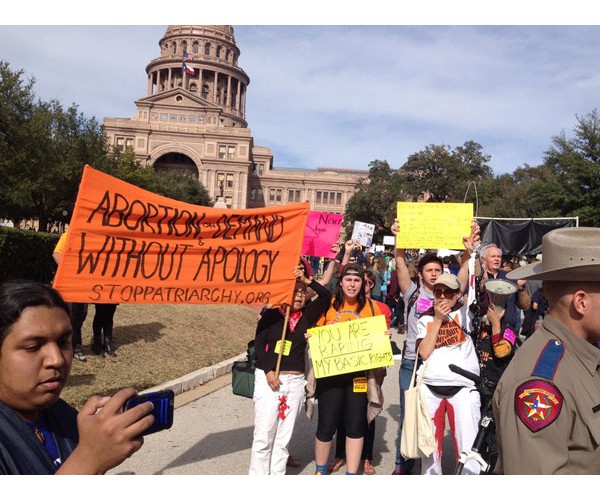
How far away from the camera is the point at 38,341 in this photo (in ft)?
5.32

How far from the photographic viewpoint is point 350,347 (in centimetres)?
446

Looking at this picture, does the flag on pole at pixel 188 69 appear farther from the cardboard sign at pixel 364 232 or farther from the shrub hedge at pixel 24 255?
the cardboard sign at pixel 364 232

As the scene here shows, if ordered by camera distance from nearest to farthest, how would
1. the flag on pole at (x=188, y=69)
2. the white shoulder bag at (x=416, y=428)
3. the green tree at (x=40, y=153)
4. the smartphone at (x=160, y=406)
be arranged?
the smartphone at (x=160, y=406) < the white shoulder bag at (x=416, y=428) < the green tree at (x=40, y=153) < the flag on pole at (x=188, y=69)

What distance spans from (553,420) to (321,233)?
787cm

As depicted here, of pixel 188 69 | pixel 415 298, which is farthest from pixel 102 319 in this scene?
pixel 188 69

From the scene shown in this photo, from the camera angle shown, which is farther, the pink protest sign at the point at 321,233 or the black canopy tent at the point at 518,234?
the black canopy tent at the point at 518,234

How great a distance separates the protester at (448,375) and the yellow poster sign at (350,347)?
435 millimetres

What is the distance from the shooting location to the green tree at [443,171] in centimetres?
6066

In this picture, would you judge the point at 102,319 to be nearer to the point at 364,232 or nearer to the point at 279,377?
the point at 279,377

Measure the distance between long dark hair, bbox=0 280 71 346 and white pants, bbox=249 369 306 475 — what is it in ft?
9.19

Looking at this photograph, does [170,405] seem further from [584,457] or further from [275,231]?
[275,231]

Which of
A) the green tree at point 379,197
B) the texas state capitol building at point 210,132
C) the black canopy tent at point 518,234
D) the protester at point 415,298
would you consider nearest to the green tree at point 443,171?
the green tree at point 379,197

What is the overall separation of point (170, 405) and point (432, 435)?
2656mm

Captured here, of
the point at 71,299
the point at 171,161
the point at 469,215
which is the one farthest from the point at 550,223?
the point at 171,161
